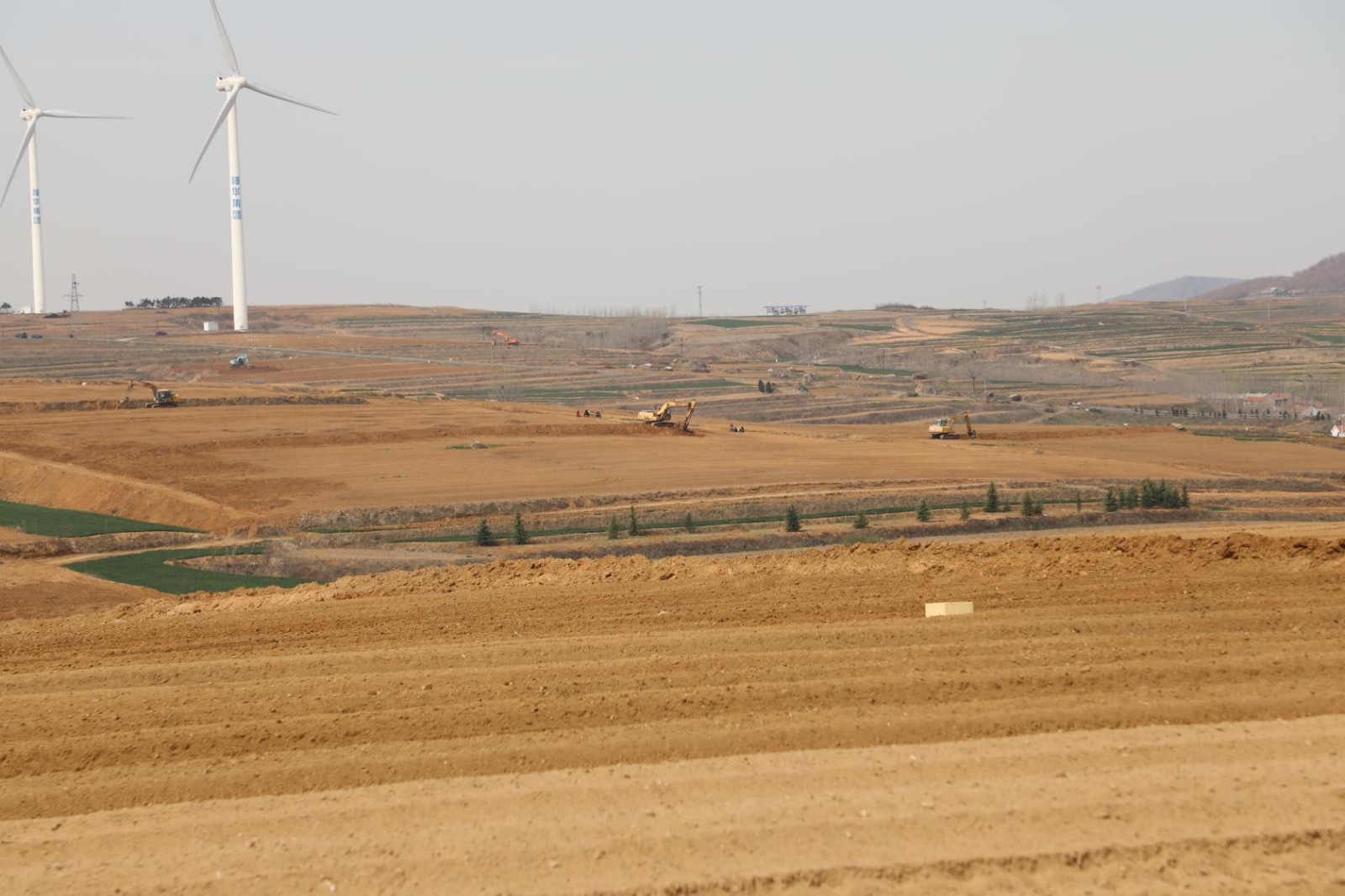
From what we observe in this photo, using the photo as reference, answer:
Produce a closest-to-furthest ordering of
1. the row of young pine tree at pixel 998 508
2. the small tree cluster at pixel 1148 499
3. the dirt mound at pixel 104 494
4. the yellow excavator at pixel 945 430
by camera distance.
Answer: the row of young pine tree at pixel 998 508, the dirt mound at pixel 104 494, the small tree cluster at pixel 1148 499, the yellow excavator at pixel 945 430

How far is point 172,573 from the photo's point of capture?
36.2 m

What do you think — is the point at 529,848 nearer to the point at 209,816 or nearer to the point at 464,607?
the point at 209,816

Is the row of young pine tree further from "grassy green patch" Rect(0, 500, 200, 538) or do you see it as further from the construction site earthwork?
"grassy green patch" Rect(0, 500, 200, 538)

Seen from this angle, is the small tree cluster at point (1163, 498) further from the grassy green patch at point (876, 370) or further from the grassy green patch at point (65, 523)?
the grassy green patch at point (876, 370)

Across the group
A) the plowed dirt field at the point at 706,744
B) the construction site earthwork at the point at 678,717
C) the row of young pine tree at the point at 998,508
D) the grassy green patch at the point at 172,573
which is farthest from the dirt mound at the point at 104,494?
the plowed dirt field at the point at 706,744

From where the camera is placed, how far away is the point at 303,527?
146 feet

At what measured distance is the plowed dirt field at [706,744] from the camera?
9.16m

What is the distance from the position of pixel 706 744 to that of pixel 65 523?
39435 mm

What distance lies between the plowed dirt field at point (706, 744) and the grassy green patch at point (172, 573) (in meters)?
16.7

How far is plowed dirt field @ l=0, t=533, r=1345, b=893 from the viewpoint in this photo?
9164 millimetres

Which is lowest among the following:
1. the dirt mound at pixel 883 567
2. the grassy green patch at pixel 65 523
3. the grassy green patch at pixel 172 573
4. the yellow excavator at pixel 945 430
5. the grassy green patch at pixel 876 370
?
the grassy green patch at pixel 172 573

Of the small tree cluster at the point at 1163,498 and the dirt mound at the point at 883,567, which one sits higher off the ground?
the dirt mound at the point at 883,567

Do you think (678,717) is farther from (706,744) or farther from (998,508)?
(998,508)

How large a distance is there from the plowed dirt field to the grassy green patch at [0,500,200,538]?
27099mm
